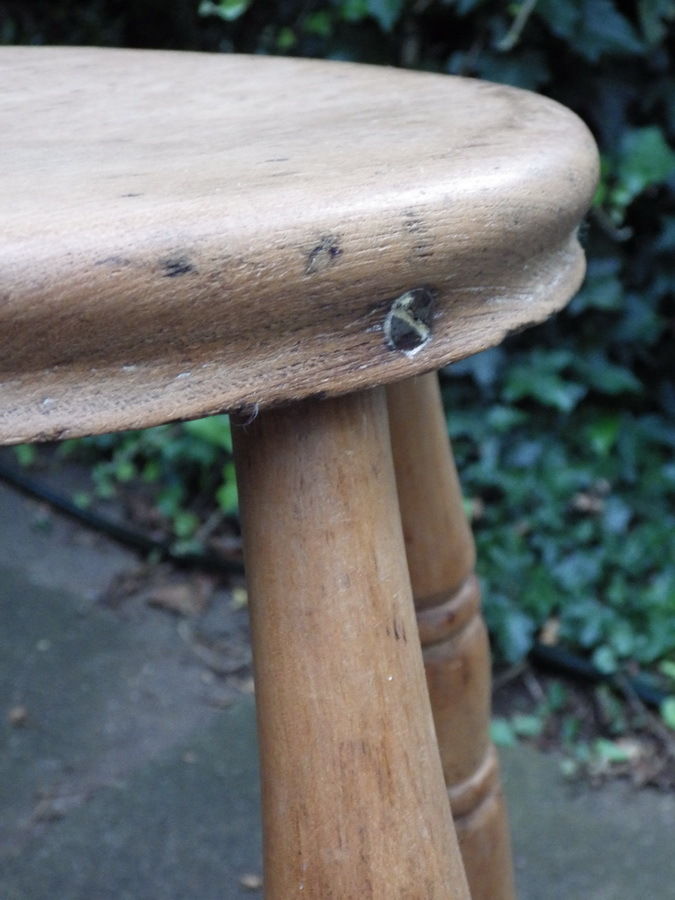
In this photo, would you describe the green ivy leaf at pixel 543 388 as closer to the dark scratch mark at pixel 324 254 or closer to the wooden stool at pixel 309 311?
the wooden stool at pixel 309 311

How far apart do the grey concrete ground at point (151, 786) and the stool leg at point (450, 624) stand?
46 cm

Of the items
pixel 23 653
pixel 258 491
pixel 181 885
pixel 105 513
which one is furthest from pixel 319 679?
pixel 105 513

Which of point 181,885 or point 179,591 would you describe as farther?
point 179,591

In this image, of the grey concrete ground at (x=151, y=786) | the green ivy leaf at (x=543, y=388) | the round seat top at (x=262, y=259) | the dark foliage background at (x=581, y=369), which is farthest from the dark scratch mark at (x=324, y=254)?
the green ivy leaf at (x=543, y=388)

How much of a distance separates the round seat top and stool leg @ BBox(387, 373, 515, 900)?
0.22 meters

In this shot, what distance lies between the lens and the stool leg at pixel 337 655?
49 centimetres

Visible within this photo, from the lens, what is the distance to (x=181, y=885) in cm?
122

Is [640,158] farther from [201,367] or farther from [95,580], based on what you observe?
[201,367]

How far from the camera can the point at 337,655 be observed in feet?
1.63

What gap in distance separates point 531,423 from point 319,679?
1.28 m

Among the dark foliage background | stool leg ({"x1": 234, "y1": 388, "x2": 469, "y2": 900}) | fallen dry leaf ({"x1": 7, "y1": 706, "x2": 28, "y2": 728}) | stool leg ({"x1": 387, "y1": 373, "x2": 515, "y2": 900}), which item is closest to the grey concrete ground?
fallen dry leaf ({"x1": 7, "y1": 706, "x2": 28, "y2": 728})

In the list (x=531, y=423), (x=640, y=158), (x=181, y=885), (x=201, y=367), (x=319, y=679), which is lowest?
(x=181, y=885)

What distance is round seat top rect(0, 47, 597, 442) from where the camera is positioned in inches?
A: 14.4

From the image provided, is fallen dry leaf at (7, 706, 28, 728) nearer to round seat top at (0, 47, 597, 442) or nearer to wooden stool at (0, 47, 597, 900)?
wooden stool at (0, 47, 597, 900)
